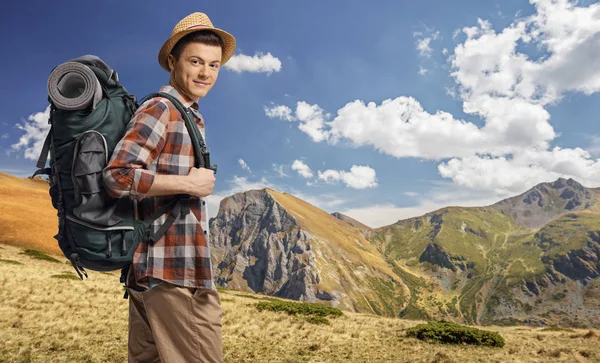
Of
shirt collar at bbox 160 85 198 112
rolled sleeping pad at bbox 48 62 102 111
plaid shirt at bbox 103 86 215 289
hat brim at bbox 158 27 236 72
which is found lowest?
plaid shirt at bbox 103 86 215 289

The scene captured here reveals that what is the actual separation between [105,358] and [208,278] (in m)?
7.59

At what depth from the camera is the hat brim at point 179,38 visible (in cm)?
338

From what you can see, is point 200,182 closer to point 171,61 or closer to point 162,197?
point 162,197

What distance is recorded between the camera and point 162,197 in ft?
10.2

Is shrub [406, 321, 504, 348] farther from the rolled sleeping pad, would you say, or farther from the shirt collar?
the rolled sleeping pad

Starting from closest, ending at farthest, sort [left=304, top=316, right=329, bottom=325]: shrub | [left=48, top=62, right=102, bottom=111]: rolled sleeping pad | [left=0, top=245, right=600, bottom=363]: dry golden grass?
[left=48, top=62, right=102, bottom=111]: rolled sleeping pad
[left=0, top=245, right=600, bottom=363]: dry golden grass
[left=304, top=316, right=329, bottom=325]: shrub

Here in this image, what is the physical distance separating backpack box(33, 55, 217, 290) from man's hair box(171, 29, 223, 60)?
72cm

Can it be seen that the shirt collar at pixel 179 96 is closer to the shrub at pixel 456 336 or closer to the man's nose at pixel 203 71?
the man's nose at pixel 203 71

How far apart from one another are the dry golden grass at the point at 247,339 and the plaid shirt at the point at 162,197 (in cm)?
731

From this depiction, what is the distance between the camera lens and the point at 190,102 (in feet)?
11.5

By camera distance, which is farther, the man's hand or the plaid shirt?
the man's hand

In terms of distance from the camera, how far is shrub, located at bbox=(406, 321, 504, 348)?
12.8m

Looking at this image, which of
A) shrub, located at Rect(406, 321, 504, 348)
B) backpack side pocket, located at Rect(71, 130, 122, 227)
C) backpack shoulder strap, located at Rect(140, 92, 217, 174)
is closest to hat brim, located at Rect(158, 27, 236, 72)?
backpack shoulder strap, located at Rect(140, 92, 217, 174)

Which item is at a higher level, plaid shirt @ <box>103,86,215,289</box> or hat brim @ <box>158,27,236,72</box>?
hat brim @ <box>158,27,236,72</box>
